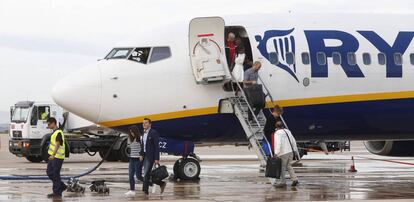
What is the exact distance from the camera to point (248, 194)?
65.7 ft

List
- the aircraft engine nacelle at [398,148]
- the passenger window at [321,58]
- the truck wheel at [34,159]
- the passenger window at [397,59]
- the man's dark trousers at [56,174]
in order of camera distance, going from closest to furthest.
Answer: the man's dark trousers at [56,174]
the passenger window at [321,58]
the passenger window at [397,59]
the aircraft engine nacelle at [398,148]
the truck wheel at [34,159]

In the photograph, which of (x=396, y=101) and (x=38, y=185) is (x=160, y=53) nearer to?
(x=38, y=185)

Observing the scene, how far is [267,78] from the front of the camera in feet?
77.8

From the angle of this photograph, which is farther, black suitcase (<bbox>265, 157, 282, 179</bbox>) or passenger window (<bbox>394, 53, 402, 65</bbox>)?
passenger window (<bbox>394, 53, 402, 65</bbox>)

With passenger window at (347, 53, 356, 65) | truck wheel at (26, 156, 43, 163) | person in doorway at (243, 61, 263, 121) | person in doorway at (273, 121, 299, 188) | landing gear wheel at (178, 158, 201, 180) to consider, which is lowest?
landing gear wheel at (178, 158, 201, 180)

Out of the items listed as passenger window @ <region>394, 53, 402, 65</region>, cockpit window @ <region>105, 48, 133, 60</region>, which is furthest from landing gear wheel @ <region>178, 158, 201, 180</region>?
passenger window @ <region>394, 53, 402, 65</region>

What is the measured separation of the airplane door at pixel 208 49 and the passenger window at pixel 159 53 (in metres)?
0.63

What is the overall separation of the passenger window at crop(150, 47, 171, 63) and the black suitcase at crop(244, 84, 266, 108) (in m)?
2.31

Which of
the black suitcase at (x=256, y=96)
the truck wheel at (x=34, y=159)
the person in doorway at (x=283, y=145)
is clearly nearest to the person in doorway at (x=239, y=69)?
the black suitcase at (x=256, y=96)

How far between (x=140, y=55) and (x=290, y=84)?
4.00 m

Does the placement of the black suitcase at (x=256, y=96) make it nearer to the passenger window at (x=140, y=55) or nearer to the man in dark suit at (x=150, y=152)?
the passenger window at (x=140, y=55)

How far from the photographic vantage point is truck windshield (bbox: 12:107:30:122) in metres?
40.0

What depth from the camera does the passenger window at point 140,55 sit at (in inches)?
926

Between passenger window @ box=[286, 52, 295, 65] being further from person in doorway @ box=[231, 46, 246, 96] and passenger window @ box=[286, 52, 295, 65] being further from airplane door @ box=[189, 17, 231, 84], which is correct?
airplane door @ box=[189, 17, 231, 84]
